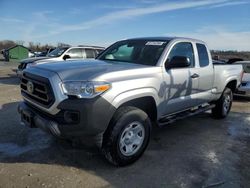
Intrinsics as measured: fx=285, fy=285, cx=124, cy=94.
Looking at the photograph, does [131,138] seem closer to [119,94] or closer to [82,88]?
[119,94]

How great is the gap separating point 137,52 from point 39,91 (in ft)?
6.51

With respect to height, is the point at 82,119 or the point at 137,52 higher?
the point at 137,52

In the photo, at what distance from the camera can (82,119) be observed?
11.6 feet

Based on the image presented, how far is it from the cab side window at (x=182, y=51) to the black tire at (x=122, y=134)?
1.28 metres

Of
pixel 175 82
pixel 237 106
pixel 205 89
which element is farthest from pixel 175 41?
pixel 237 106

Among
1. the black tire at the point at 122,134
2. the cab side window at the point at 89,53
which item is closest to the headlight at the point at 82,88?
the black tire at the point at 122,134

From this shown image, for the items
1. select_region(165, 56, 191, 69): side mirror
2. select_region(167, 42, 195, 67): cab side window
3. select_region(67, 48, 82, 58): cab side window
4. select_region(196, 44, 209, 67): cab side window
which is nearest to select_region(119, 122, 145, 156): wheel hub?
select_region(165, 56, 191, 69): side mirror

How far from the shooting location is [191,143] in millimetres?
5336

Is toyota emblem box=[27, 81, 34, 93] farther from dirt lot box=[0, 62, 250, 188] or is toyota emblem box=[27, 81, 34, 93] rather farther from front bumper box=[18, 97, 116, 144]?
dirt lot box=[0, 62, 250, 188]

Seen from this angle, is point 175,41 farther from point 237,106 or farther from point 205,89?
point 237,106

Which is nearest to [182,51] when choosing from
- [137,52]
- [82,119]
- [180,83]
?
[180,83]

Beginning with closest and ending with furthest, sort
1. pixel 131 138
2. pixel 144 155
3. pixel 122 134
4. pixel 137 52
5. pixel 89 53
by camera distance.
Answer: pixel 122 134 → pixel 131 138 → pixel 144 155 → pixel 137 52 → pixel 89 53

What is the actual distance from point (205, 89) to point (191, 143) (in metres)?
1.32

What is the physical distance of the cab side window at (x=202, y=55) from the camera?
593 cm
